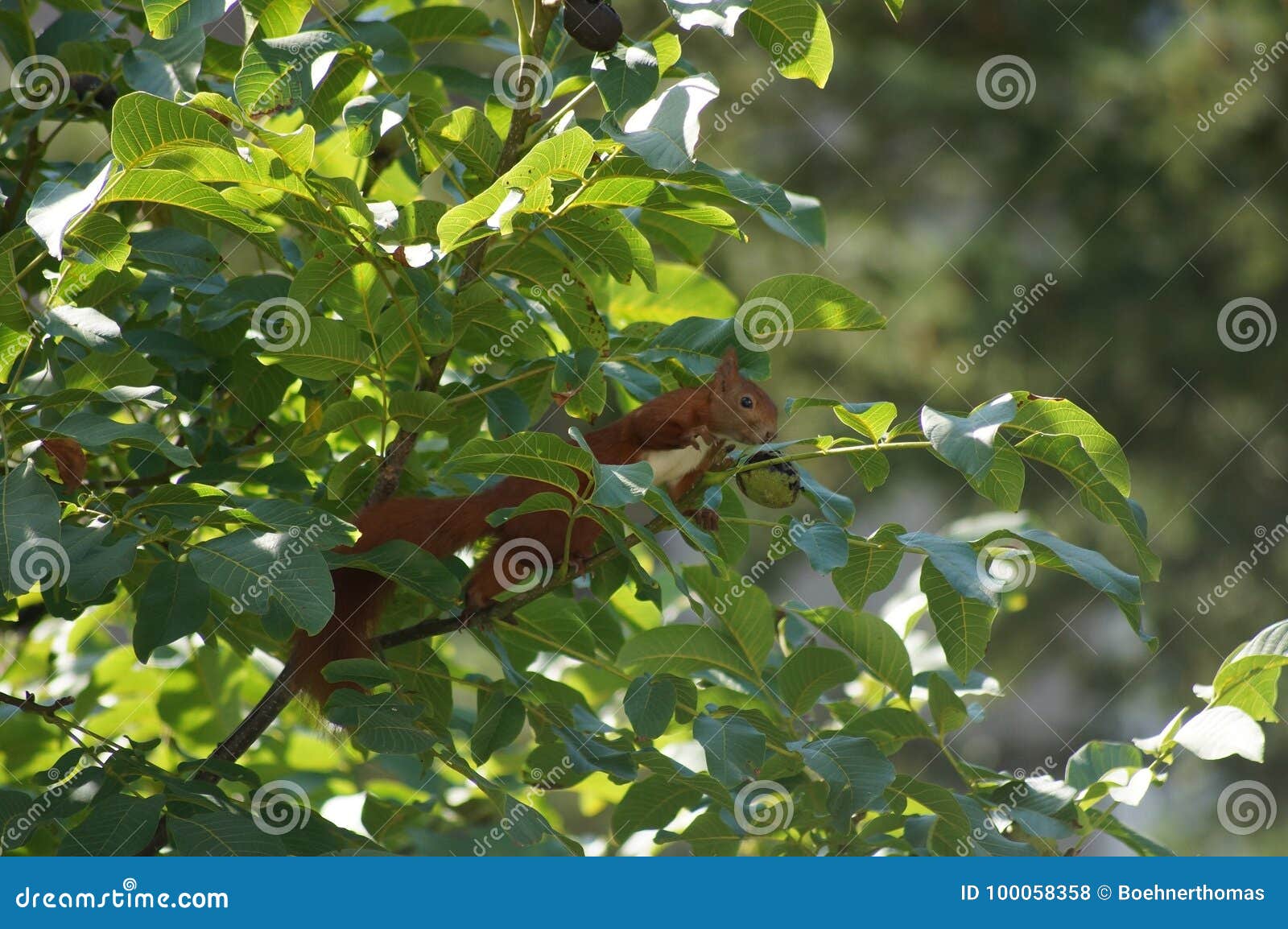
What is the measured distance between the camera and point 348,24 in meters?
1.77

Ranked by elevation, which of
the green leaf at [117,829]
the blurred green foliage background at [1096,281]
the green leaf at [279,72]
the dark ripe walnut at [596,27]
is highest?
the blurred green foliage background at [1096,281]

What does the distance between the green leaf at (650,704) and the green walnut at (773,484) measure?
0.25m

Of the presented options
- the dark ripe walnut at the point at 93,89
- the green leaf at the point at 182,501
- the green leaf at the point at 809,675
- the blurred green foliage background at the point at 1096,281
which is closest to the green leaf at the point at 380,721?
the green leaf at the point at 182,501

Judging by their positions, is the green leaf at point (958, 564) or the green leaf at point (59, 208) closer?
the green leaf at point (59, 208)

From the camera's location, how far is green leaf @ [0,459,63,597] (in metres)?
1.17

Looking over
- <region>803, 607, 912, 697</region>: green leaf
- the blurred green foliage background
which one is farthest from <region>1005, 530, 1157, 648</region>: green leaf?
the blurred green foliage background

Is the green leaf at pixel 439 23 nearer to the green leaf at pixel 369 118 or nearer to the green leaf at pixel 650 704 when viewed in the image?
the green leaf at pixel 369 118

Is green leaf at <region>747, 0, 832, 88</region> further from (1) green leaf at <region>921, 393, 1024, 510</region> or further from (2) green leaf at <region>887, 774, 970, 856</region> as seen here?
(2) green leaf at <region>887, 774, 970, 856</region>

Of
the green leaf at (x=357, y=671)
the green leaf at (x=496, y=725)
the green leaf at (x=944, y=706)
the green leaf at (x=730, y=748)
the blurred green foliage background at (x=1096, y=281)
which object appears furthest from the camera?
the blurred green foliage background at (x=1096, y=281)

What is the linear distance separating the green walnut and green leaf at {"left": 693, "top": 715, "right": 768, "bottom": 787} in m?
0.27

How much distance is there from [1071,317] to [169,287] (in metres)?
5.53

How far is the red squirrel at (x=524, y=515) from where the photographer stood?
1694mm

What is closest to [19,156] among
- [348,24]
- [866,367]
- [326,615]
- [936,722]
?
[348,24]

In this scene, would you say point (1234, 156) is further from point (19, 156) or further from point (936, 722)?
point (19, 156)
